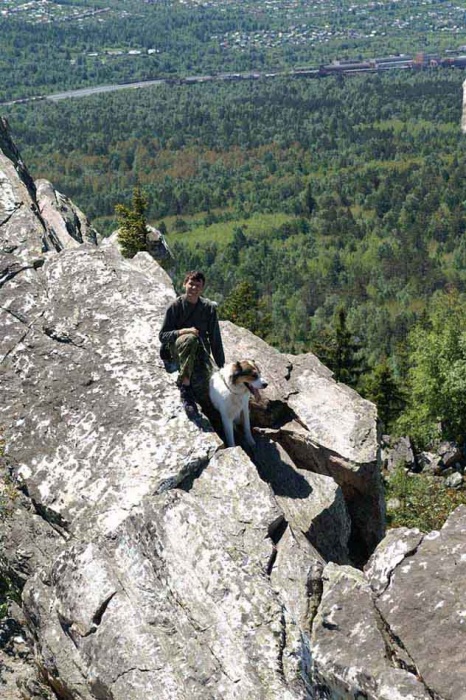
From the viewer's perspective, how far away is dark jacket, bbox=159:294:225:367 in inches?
573

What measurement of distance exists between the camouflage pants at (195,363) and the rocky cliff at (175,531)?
595mm

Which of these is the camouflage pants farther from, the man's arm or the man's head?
the man's head

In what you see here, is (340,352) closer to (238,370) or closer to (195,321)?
(195,321)

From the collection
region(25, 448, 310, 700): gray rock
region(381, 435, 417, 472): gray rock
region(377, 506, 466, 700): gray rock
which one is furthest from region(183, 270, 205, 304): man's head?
region(381, 435, 417, 472): gray rock

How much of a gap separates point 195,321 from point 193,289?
0.75 metres

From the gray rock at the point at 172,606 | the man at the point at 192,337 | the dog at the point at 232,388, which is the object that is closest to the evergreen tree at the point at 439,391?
the man at the point at 192,337

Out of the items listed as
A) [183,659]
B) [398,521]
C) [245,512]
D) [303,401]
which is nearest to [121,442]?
[245,512]

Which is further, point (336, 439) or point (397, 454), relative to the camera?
point (397, 454)

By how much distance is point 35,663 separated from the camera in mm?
11820

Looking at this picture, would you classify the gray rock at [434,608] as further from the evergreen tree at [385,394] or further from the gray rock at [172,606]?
the evergreen tree at [385,394]

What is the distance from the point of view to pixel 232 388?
14.5 metres

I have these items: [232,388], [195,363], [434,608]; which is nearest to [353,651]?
[434,608]

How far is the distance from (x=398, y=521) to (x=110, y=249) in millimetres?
13348

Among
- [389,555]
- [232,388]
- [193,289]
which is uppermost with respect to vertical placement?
[193,289]
